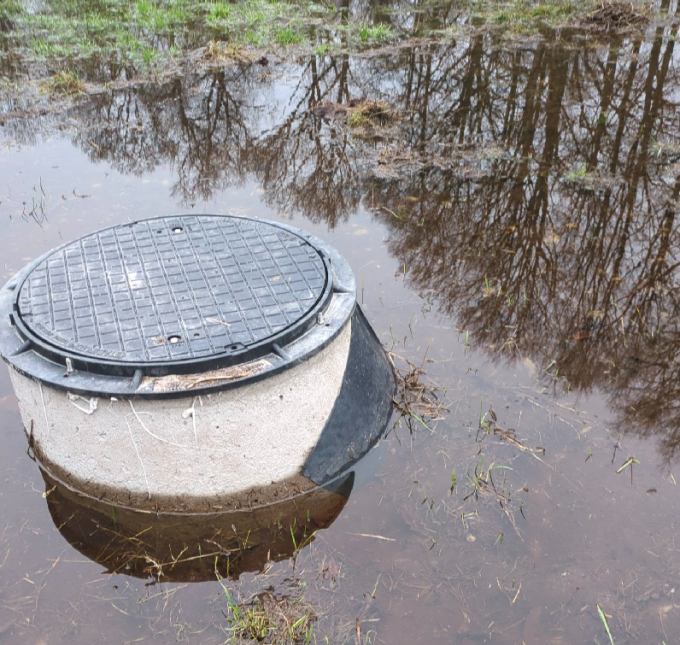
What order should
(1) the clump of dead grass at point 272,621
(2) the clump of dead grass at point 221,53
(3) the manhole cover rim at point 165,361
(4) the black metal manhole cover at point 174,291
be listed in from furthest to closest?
1. (2) the clump of dead grass at point 221,53
2. (4) the black metal manhole cover at point 174,291
3. (3) the manhole cover rim at point 165,361
4. (1) the clump of dead grass at point 272,621

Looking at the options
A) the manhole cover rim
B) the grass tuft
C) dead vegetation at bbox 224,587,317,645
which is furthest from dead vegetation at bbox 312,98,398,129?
dead vegetation at bbox 224,587,317,645

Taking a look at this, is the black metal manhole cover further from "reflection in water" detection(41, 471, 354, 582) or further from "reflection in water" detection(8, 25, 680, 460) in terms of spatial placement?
"reflection in water" detection(8, 25, 680, 460)

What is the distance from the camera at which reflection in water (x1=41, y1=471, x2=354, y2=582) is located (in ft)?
9.70

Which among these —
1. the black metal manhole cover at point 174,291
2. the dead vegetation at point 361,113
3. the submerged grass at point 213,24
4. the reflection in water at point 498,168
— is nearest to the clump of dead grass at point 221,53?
the submerged grass at point 213,24

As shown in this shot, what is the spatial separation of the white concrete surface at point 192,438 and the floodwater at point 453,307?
31 centimetres

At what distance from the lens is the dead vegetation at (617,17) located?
9516 mm

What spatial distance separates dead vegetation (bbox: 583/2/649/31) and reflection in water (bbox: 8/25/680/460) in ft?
1.85

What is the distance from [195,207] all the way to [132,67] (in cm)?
386

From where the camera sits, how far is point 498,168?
5875mm

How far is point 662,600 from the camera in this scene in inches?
109

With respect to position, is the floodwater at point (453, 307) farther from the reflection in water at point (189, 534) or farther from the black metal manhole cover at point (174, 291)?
the black metal manhole cover at point (174, 291)

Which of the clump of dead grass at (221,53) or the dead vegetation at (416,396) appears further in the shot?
the clump of dead grass at (221,53)

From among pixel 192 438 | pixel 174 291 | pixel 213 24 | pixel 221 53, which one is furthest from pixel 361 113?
pixel 192 438

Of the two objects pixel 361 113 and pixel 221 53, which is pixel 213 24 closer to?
pixel 221 53
